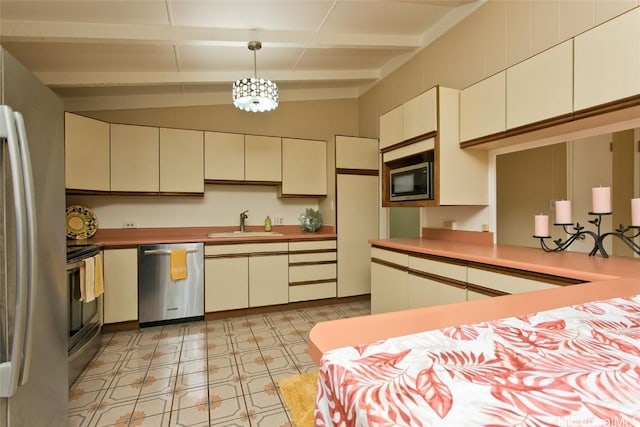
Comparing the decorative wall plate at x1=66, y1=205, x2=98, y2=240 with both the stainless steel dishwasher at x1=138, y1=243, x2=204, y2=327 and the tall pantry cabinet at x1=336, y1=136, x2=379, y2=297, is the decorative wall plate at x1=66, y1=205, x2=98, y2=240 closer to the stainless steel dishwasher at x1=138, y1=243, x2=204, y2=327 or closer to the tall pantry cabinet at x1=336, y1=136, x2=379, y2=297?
the stainless steel dishwasher at x1=138, y1=243, x2=204, y2=327

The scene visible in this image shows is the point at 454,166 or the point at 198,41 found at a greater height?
the point at 198,41

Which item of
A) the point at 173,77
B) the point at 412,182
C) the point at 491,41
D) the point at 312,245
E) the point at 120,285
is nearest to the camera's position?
the point at 491,41

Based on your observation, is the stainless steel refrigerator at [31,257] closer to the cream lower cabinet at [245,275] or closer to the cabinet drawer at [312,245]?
the cream lower cabinet at [245,275]

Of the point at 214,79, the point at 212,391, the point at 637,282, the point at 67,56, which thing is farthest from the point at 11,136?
the point at 214,79

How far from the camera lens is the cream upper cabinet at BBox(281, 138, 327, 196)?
387 centimetres

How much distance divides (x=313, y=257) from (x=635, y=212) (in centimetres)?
274

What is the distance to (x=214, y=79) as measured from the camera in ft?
11.1

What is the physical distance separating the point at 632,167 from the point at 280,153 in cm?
309

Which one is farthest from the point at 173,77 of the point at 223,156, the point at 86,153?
the point at 86,153

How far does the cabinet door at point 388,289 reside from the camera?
2717 millimetres

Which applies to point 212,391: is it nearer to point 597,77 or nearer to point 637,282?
point 637,282

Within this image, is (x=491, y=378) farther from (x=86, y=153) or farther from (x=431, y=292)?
(x=86, y=153)

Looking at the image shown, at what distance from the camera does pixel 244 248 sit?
3404 millimetres

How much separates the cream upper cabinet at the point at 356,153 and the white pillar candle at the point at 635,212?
2.54 metres
